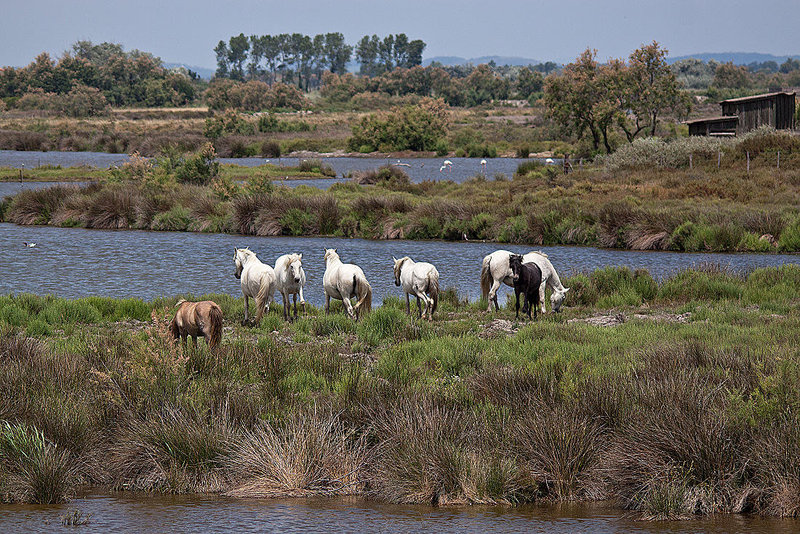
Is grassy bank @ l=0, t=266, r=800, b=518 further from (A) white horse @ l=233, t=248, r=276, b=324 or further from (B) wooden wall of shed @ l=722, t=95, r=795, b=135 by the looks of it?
(B) wooden wall of shed @ l=722, t=95, r=795, b=135

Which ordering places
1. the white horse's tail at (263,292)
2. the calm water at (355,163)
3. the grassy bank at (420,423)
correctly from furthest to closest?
the calm water at (355,163) → the white horse's tail at (263,292) → the grassy bank at (420,423)

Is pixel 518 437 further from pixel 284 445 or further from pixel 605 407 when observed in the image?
pixel 284 445

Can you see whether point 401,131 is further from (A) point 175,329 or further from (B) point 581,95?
(A) point 175,329

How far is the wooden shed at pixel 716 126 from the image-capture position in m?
61.3

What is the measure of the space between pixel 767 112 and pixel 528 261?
163 ft

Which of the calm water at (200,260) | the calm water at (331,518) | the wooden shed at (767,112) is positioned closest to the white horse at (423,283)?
the calm water at (200,260)

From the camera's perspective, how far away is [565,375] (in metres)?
9.90

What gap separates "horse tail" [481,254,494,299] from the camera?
17.8 metres

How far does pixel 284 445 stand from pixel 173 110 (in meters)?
158

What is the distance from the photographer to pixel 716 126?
207 ft

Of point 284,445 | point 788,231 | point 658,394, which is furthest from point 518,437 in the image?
point 788,231

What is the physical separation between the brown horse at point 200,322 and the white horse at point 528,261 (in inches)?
264

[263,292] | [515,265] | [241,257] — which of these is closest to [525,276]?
[515,265]

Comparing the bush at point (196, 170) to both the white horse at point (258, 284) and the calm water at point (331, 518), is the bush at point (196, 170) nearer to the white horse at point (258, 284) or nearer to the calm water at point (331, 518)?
the white horse at point (258, 284)
